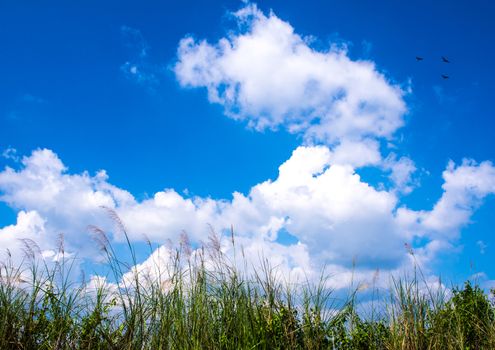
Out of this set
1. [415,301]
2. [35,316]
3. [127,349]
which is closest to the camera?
[127,349]

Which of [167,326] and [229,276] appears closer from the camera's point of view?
[167,326]

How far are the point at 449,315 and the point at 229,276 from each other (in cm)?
302

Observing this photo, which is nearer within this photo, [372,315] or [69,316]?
[69,316]

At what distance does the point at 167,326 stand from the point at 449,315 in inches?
147

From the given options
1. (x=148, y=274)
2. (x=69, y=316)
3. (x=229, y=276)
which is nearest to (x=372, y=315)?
(x=229, y=276)

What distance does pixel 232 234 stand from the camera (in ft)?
21.1

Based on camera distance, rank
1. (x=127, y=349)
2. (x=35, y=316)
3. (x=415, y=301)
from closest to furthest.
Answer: (x=127, y=349) → (x=35, y=316) → (x=415, y=301)

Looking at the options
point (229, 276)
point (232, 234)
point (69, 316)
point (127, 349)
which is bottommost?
point (127, 349)

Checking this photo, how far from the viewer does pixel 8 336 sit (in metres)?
5.39

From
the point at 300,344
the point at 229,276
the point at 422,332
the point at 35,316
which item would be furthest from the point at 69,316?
the point at 422,332

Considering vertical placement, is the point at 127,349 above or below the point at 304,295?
below

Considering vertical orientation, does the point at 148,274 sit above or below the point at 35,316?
above

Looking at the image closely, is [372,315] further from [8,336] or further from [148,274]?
[8,336]

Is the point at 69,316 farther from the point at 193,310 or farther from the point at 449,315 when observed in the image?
the point at 449,315
